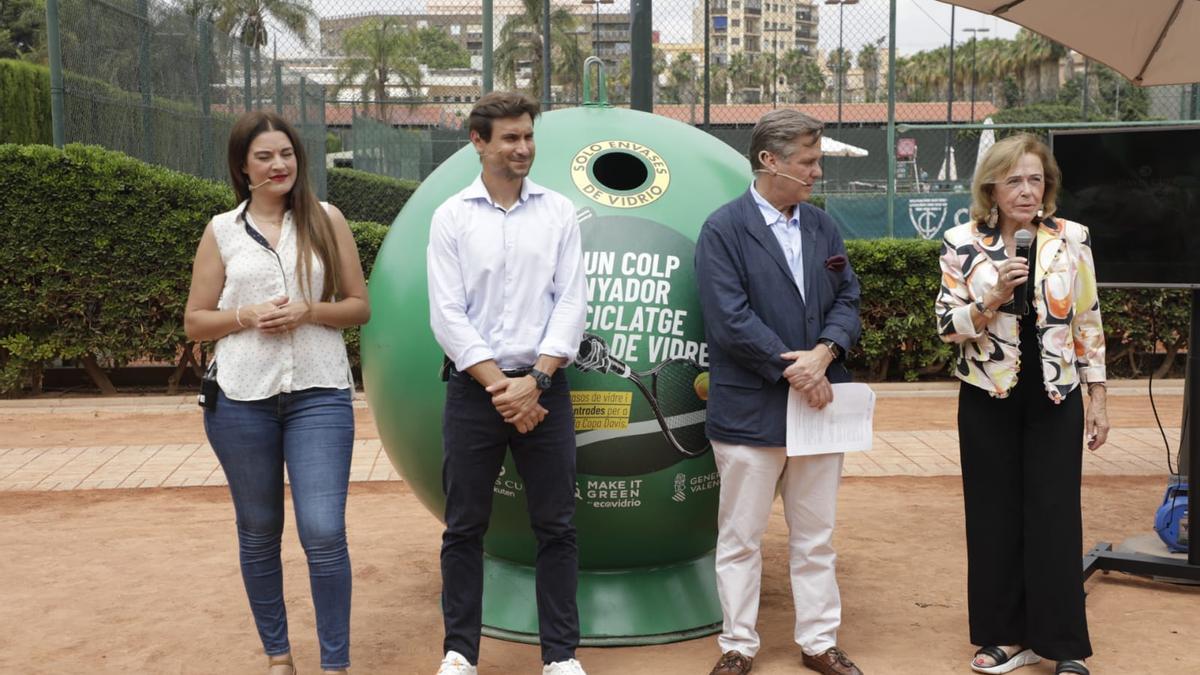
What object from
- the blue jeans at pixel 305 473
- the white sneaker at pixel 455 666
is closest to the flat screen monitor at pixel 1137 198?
the white sneaker at pixel 455 666

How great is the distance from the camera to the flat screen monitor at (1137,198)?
5633 mm

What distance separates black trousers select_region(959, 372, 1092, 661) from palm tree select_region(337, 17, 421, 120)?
33.9 meters

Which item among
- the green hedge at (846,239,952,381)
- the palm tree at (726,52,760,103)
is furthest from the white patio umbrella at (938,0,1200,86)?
the palm tree at (726,52,760,103)

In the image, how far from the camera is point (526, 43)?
3250cm

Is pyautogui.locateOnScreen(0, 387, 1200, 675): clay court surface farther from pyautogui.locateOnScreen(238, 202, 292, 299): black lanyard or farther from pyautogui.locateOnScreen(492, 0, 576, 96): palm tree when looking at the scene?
pyautogui.locateOnScreen(492, 0, 576, 96): palm tree

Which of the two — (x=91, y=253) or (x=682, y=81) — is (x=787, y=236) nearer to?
(x=91, y=253)

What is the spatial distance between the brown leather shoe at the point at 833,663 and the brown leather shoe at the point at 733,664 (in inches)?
9.7

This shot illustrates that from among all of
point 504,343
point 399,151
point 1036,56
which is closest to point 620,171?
point 504,343

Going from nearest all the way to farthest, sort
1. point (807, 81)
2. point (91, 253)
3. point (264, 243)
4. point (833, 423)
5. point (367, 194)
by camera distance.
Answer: point (264, 243) → point (833, 423) → point (91, 253) → point (367, 194) → point (807, 81)

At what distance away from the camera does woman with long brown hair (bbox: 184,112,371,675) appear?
13.7 feet

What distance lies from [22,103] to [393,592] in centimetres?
1992

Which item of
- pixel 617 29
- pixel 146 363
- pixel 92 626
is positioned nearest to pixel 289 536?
pixel 92 626

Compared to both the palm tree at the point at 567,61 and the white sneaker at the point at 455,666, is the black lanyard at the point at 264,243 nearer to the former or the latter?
the white sneaker at the point at 455,666

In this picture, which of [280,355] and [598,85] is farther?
[598,85]
